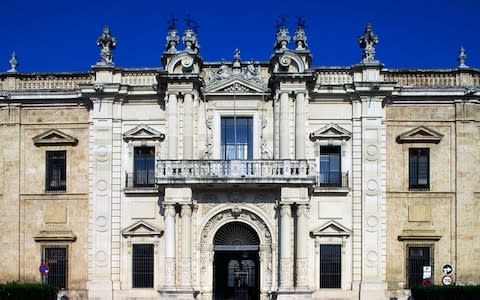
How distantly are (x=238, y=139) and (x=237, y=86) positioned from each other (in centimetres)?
245

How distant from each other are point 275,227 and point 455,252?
8245 millimetres

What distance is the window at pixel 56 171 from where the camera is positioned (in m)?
38.6

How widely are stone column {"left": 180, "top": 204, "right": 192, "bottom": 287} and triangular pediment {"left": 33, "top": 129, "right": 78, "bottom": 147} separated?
21.8 ft

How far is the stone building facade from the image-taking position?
Answer: 37.0m

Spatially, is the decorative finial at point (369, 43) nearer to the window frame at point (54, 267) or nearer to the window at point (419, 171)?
the window at point (419, 171)

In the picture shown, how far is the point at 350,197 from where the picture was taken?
37.5 metres

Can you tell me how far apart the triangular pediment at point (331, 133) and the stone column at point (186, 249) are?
6.76 meters

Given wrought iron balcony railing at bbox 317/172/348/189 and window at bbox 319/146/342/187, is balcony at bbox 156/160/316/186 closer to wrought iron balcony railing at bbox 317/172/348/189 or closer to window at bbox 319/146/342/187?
wrought iron balcony railing at bbox 317/172/348/189

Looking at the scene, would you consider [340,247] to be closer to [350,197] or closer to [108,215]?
[350,197]

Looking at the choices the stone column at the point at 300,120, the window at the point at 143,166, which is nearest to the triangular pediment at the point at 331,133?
the stone column at the point at 300,120

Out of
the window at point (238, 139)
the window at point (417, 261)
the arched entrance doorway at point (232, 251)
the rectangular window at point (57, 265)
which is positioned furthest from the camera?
the window at point (238, 139)

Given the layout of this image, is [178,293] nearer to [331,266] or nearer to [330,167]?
[331,266]

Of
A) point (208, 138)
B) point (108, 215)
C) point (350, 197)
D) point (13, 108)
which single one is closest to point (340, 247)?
point (350, 197)

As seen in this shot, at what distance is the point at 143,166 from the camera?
3831cm
